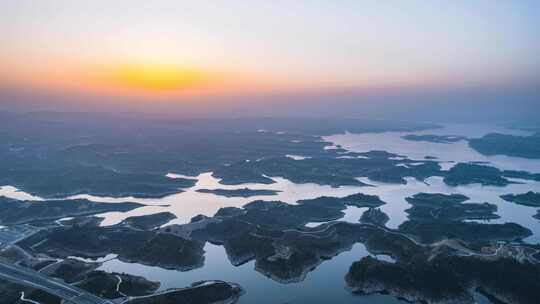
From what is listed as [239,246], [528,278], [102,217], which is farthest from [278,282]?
[102,217]

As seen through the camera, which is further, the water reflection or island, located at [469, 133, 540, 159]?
island, located at [469, 133, 540, 159]

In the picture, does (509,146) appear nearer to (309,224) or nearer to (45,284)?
(309,224)

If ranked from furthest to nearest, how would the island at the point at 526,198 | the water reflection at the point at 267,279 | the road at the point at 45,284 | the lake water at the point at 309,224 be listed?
the island at the point at 526,198 → the lake water at the point at 309,224 → the water reflection at the point at 267,279 → the road at the point at 45,284

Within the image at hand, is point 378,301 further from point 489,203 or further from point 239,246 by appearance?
point 489,203

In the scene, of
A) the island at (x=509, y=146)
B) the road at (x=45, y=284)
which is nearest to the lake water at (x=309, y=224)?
the road at (x=45, y=284)

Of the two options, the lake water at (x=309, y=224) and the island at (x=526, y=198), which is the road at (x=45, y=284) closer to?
the lake water at (x=309, y=224)

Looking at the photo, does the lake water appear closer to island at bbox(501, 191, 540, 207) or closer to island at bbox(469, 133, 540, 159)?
island at bbox(501, 191, 540, 207)

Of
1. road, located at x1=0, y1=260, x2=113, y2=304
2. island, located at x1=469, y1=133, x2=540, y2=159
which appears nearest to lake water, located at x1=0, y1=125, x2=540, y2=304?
road, located at x1=0, y1=260, x2=113, y2=304
